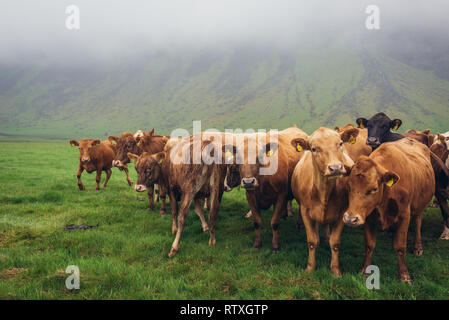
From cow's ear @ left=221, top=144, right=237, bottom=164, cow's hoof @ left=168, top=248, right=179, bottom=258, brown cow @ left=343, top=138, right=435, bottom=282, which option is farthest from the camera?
cow's ear @ left=221, top=144, right=237, bottom=164

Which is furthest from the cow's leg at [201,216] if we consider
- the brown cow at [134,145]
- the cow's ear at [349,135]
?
the brown cow at [134,145]

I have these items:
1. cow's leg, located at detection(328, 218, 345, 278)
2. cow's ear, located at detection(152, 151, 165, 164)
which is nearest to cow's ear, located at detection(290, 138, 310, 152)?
cow's leg, located at detection(328, 218, 345, 278)

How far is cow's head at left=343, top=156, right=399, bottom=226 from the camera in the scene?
437 cm

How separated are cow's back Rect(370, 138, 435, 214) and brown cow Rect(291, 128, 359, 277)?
67 cm

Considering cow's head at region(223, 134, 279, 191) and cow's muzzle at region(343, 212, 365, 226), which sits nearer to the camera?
cow's muzzle at region(343, 212, 365, 226)

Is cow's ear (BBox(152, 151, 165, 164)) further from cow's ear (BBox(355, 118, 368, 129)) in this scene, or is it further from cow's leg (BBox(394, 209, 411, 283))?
cow's ear (BBox(355, 118, 368, 129))

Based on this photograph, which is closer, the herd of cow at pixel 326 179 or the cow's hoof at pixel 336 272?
A: the herd of cow at pixel 326 179

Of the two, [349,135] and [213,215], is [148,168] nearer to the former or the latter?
[213,215]

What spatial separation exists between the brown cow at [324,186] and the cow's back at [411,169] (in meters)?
0.67

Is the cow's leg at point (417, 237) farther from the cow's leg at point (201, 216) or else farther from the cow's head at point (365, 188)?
the cow's leg at point (201, 216)

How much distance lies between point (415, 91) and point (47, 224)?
21555 cm

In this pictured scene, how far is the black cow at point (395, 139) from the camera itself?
276 inches

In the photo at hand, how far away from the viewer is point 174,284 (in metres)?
4.68

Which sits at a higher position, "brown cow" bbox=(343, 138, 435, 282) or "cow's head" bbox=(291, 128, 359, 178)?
"cow's head" bbox=(291, 128, 359, 178)
